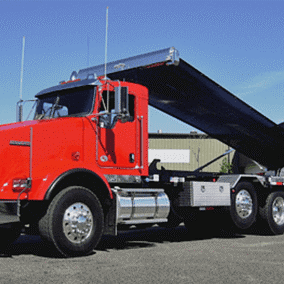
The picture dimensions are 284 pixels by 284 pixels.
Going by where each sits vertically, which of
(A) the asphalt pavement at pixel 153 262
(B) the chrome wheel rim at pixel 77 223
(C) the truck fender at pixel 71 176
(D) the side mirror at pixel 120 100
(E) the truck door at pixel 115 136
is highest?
(D) the side mirror at pixel 120 100

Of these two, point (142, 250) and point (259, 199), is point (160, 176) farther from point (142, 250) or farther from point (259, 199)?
point (259, 199)

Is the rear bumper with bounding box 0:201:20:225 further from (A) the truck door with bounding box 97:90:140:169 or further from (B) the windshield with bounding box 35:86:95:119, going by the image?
(B) the windshield with bounding box 35:86:95:119

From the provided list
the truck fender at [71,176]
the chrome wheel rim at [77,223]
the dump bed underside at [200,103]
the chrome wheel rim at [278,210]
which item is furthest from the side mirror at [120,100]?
the chrome wheel rim at [278,210]

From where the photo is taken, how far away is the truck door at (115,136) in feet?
27.8

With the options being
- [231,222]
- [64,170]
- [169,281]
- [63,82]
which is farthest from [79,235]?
[231,222]

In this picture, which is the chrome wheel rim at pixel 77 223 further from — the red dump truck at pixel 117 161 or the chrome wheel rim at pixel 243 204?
the chrome wheel rim at pixel 243 204

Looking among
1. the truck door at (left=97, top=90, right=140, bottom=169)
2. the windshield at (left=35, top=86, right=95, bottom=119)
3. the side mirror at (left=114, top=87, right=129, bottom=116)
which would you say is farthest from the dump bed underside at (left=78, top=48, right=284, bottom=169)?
the side mirror at (left=114, top=87, right=129, bottom=116)

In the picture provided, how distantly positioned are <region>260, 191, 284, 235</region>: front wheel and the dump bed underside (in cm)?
111

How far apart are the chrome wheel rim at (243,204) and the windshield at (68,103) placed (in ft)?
13.6

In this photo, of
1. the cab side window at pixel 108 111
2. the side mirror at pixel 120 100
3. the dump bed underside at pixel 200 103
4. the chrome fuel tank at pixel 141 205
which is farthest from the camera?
the dump bed underside at pixel 200 103

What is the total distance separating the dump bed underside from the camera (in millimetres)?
9289

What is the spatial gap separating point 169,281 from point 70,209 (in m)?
2.37

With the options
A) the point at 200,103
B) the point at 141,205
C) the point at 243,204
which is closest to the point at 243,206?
the point at 243,204

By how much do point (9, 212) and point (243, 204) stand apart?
554 cm
